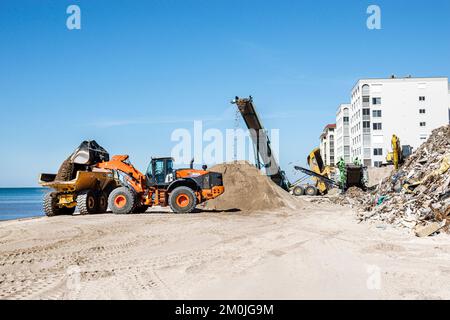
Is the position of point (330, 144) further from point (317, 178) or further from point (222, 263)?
point (222, 263)

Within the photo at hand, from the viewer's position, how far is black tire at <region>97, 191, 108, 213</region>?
17.8m

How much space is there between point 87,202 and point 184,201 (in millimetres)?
3750

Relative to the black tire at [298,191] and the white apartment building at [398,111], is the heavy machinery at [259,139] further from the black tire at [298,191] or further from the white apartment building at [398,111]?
the white apartment building at [398,111]

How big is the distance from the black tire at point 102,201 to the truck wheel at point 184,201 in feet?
9.62

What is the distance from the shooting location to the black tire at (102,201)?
17.8 metres

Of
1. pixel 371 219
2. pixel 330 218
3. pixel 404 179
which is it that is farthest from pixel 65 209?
pixel 404 179

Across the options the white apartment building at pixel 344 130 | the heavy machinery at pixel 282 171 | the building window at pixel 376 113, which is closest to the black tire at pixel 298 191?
the heavy machinery at pixel 282 171

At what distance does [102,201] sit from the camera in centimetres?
1812

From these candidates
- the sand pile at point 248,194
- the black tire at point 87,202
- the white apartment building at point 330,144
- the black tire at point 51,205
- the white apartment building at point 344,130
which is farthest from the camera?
the white apartment building at point 330,144

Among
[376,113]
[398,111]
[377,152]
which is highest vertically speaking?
[398,111]

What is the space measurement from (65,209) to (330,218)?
10578 mm

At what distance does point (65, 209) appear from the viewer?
18.0 metres

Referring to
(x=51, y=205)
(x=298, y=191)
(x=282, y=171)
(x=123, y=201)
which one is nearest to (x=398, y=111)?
(x=298, y=191)
